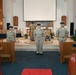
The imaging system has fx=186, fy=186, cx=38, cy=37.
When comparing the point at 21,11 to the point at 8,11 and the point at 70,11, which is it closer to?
the point at 8,11

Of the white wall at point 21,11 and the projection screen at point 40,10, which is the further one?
the white wall at point 21,11

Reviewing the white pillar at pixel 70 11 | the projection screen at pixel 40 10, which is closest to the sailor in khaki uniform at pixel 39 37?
the projection screen at pixel 40 10

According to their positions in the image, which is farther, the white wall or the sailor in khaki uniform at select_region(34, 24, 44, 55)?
the white wall

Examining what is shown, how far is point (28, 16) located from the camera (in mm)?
14930

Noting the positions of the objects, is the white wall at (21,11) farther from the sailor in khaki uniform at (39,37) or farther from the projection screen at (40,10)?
the sailor in khaki uniform at (39,37)

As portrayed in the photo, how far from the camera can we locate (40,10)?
14836 mm

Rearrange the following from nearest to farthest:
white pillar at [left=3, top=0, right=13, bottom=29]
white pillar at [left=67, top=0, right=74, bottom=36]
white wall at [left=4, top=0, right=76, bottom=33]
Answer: white pillar at [left=67, top=0, right=74, bottom=36], white pillar at [left=3, top=0, right=13, bottom=29], white wall at [left=4, top=0, right=76, bottom=33]

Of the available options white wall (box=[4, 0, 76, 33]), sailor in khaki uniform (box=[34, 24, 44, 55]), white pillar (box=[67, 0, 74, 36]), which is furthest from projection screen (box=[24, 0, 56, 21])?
sailor in khaki uniform (box=[34, 24, 44, 55])

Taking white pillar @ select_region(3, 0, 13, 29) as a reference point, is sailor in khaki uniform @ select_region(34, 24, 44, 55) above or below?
below

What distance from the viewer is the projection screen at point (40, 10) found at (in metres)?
14.8

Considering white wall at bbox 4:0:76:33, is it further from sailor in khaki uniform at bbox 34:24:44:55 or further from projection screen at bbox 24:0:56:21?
sailor in khaki uniform at bbox 34:24:44:55

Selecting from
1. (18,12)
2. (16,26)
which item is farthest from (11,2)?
(16,26)

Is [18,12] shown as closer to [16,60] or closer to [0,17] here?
[0,17]

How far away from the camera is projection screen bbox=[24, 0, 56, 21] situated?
14750mm
